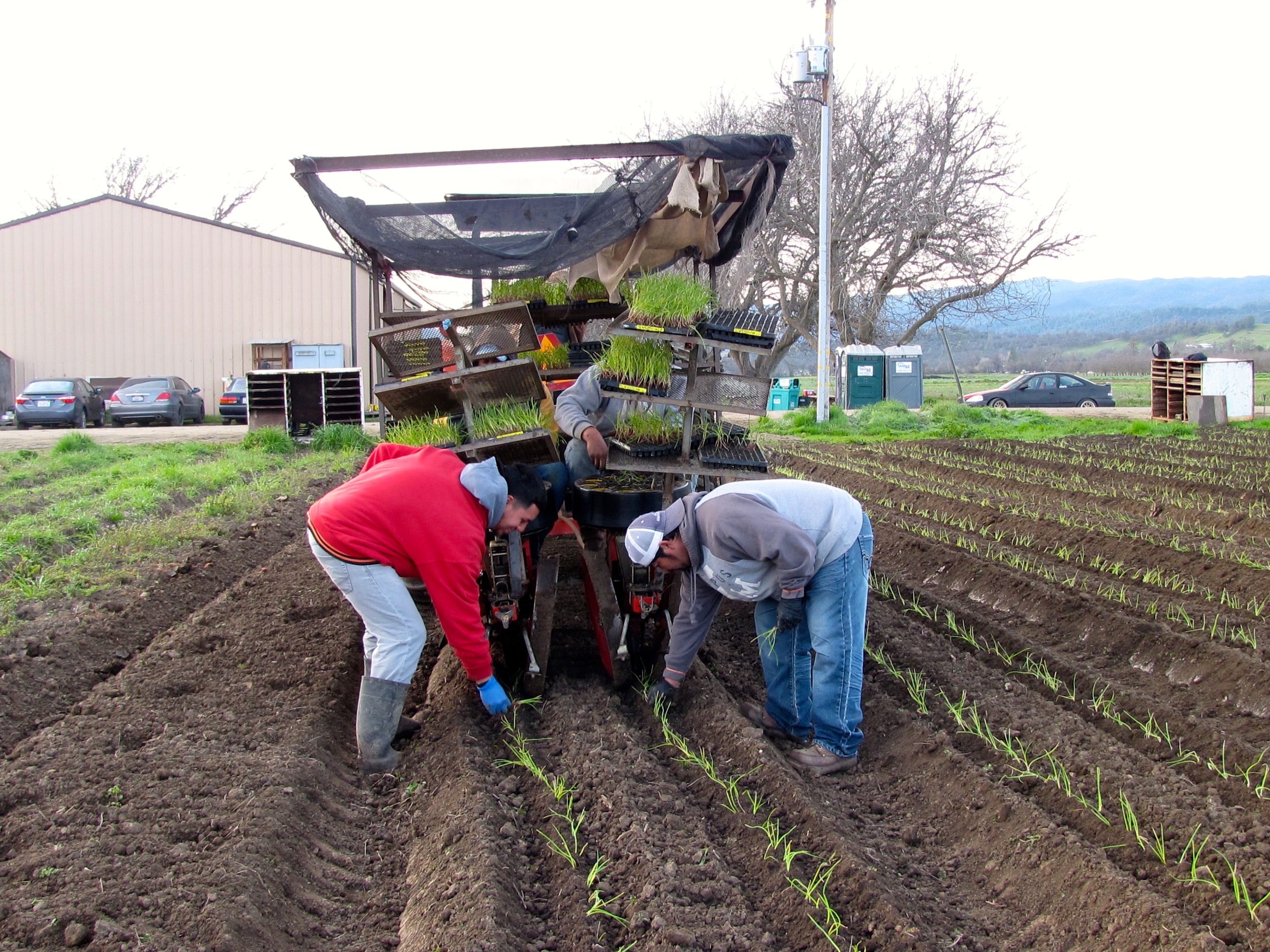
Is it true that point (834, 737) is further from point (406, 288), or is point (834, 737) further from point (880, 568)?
point (406, 288)

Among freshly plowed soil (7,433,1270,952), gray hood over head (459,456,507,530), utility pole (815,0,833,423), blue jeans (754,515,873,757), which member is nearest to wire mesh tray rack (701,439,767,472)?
blue jeans (754,515,873,757)

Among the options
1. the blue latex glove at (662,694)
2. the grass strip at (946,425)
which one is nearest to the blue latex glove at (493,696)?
the blue latex glove at (662,694)

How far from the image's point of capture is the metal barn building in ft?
86.9

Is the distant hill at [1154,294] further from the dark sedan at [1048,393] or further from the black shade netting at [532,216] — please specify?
the black shade netting at [532,216]

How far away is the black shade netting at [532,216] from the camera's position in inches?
230

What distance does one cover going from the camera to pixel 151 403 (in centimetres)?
2248

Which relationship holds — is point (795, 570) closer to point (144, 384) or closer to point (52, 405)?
point (52, 405)

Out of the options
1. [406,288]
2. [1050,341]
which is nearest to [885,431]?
[406,288]

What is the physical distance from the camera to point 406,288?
26.7 ft

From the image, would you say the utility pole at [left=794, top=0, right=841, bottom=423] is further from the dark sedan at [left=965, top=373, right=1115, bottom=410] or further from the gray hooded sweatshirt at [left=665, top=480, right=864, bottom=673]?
the gray hooded sweatshirt at [left=665, top=480, right=864, bottom=673]

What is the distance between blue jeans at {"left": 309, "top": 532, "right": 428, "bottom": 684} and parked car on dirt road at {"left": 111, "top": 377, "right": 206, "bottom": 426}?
67.7ft

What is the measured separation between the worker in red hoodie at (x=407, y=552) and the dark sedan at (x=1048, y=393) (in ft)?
75.1

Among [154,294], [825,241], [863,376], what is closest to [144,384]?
[154,294]

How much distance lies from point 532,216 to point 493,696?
3455mm
